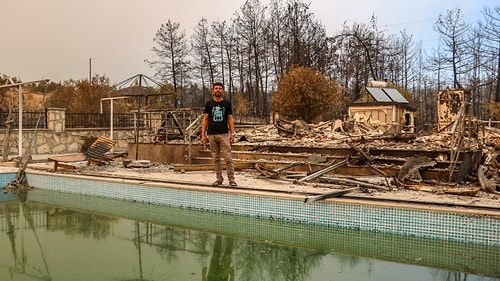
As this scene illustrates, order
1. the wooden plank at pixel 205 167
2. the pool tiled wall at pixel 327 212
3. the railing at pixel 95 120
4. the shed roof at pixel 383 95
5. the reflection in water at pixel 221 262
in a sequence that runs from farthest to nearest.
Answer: the railing at pixel 95 120, the shed roof at pixel 383 95, the wooden plank at pixel 205 167, the pool tiled wall at pixel 327 212, the reflection in water at pixel 221 262

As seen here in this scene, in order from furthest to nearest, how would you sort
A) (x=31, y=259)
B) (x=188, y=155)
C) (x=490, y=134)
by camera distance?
(x=490, y=134) < (x=188, y=155) < (x=31, y=259)

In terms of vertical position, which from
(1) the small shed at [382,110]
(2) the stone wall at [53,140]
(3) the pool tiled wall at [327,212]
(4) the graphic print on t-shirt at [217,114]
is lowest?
(3) the pool tiled wall at [327,212]

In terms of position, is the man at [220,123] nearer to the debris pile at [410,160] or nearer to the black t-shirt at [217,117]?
the black t-shirt at [217,117]

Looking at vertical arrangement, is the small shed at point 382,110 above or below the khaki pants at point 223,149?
above

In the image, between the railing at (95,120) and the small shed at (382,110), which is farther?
the railing at (95,120)

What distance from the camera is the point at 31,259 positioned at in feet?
14.7

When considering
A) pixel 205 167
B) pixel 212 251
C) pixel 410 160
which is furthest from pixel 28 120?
pixel 410 160

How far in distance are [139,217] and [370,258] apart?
3.45 metres

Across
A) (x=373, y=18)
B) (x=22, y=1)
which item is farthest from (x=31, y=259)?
(x=373, y=18)

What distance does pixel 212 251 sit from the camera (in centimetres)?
486

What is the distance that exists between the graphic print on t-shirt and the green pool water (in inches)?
54.1

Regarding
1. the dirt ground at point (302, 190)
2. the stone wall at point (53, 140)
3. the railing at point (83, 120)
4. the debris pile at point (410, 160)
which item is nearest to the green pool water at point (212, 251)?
the dirt ground at point (302, 190)

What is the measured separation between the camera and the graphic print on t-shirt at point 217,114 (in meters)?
6.34

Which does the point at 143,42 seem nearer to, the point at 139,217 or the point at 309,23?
the point at 309,23
